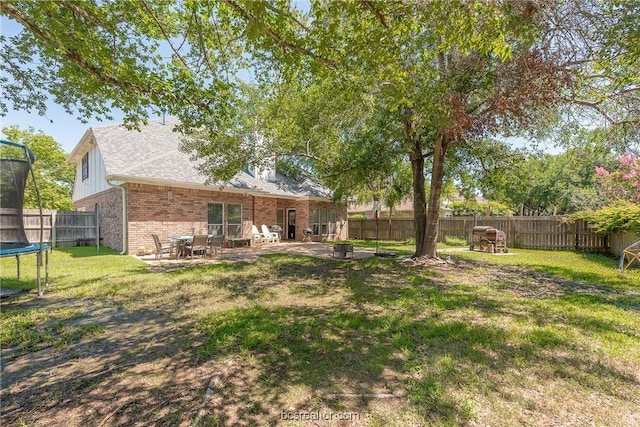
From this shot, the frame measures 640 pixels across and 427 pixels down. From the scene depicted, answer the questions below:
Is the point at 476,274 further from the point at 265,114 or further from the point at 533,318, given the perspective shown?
the point at 265,114

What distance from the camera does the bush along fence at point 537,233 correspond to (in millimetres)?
12773

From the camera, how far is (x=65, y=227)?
13531 mm

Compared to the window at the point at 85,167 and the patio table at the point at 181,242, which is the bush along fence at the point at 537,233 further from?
the window at the point at 85,167

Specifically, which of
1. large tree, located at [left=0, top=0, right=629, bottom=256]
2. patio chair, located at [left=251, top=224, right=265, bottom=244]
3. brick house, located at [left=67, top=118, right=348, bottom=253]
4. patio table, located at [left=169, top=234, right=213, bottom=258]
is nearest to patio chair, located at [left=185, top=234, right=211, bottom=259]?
patio table, located at [left=169, top=234, right=213, bottom=258]

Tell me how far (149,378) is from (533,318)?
5.56 meters

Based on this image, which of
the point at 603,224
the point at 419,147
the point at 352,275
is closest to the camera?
the point at 352,275

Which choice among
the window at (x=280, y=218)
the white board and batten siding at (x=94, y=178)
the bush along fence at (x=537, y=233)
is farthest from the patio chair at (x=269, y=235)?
the bush along fence at (x=537, y=233)

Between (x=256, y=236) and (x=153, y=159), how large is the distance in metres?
6.12

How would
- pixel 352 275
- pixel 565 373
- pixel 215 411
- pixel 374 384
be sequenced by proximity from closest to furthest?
1. pixel 215 411
2. pixel 374 384
3. pixel 565 373
4. pixel 352 275

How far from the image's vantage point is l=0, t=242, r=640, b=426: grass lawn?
243 cm

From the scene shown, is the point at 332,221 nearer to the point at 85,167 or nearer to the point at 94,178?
the point at 94,178

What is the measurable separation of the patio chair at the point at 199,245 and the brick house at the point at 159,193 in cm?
179

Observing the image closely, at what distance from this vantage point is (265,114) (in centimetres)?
1186

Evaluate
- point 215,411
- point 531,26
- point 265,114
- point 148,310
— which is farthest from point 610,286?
point 265,114
